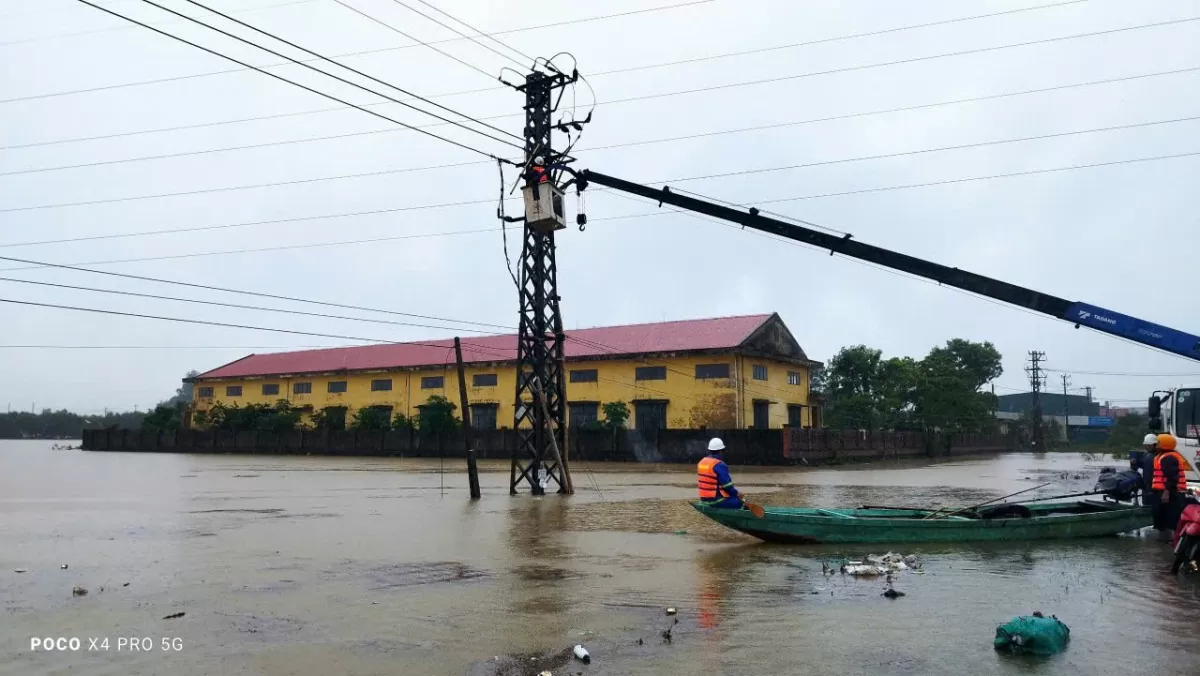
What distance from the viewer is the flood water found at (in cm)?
595

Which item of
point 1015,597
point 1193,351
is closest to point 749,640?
point 1015,597

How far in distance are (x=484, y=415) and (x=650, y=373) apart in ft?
36.7

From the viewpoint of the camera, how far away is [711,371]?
134 ft

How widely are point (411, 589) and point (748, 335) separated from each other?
3395 cm

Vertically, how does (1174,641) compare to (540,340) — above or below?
below

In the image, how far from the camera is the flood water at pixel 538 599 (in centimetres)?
595

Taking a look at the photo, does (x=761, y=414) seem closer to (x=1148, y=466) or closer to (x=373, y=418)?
(x=373, y=418)

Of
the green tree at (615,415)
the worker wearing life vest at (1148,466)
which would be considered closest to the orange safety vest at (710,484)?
the worker wearing life vest at (1148,466)

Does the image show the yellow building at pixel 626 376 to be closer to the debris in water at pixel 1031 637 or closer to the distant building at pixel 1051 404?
the debris in water at pixel 1031 637

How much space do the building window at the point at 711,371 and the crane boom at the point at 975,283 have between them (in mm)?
23713

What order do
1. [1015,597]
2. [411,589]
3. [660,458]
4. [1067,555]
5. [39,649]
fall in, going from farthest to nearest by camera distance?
[660,458], [1067,555], [411,589], [1015,597], [39,649]

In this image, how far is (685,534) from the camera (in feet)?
42.2

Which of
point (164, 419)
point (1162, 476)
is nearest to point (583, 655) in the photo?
point (1162, 476)

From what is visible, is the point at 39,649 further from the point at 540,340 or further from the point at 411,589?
the point at 540,340
